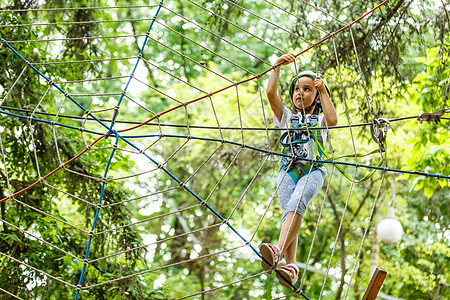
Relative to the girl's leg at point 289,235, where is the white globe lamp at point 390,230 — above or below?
above

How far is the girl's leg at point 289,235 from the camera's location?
2246 mm

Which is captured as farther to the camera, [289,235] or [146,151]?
[146,151]

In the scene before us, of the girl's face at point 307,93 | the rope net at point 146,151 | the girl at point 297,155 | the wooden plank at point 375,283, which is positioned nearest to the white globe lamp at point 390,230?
the rope net at point 146,151

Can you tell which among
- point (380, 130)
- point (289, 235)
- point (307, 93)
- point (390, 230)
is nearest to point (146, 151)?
point (390, 230)

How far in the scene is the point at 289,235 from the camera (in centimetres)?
233

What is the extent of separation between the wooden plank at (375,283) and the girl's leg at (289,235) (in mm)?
354

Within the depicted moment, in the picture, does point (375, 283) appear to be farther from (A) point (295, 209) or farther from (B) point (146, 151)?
(B) point (146, 151)

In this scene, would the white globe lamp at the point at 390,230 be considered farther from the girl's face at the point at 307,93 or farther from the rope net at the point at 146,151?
the girl's face at the point at 307,93

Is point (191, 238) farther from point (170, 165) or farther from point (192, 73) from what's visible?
point (192, 73)

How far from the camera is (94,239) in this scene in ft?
13.1

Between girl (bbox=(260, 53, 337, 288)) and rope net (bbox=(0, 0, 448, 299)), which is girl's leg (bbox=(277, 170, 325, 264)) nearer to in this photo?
girl (bbox=(260, 53, 337, 288))

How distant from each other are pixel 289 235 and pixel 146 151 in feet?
20.5

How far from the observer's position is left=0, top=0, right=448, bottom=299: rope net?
277cm

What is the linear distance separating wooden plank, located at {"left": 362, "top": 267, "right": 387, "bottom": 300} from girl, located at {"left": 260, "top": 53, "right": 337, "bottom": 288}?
0.98 ft
